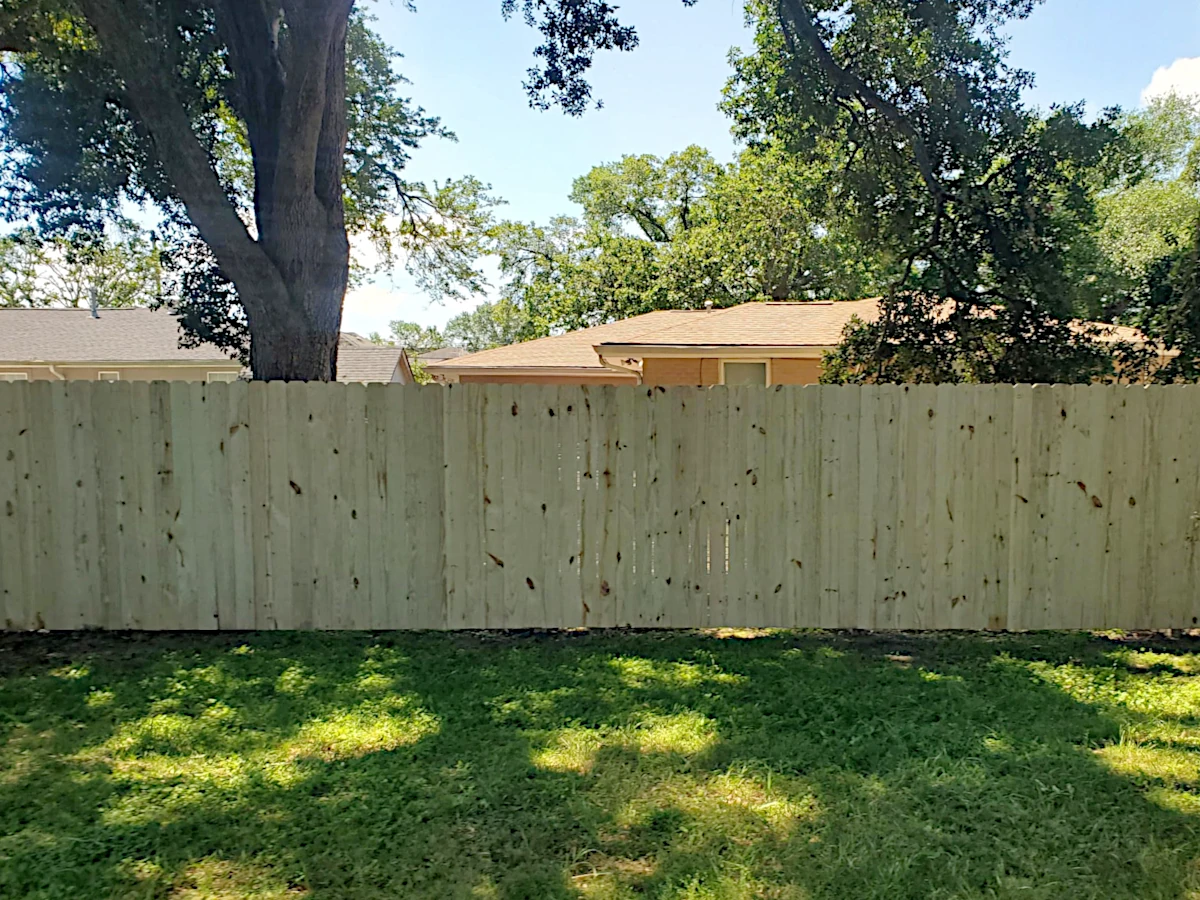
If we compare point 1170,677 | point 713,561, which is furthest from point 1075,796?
point 713,561

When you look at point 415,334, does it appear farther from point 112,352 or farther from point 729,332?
point 729,332

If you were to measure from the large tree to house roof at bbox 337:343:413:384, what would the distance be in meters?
11.9

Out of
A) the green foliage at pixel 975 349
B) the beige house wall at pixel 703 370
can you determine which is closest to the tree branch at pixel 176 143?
the green foliage at pixel 975 349

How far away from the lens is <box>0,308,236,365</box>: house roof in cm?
1984

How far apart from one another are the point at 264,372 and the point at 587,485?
9.45 ft

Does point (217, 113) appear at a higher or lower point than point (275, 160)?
higher

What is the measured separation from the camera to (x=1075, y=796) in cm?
334

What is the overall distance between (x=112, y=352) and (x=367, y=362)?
5680mm

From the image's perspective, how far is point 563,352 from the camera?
1711 cm

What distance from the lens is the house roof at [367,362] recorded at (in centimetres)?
2112

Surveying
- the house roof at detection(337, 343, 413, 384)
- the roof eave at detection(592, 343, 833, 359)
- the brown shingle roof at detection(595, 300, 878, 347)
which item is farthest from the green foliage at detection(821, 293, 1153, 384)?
the house roof at detection(337, 343, 413, 384)

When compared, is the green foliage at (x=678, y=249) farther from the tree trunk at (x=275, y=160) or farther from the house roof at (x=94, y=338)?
the tree trunk at (x=275, y=160)

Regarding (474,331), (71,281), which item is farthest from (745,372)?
(474,331)

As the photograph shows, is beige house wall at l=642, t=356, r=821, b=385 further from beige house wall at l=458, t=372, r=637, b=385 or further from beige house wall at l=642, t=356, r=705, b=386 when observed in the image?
beige house wall at l=458, t=372, r=637, b=385
